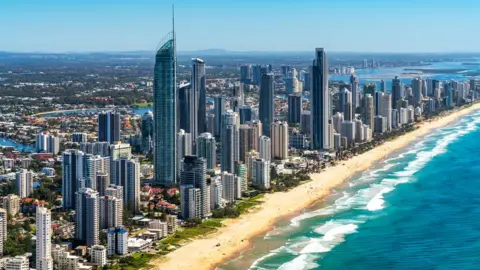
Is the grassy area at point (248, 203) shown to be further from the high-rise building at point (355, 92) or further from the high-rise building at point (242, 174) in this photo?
the high-rise building at point (355, 92)

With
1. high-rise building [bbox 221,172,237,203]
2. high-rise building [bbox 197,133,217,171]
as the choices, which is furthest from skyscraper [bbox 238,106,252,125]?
high-rise building [bbox 221,172,237,203]

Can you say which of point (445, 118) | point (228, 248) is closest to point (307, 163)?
point (228, 248)

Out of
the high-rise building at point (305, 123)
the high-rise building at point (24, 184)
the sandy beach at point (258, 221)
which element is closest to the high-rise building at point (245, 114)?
the high-rise building at point (305, 123)

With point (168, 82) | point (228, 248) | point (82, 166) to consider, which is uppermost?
point (168, 82)

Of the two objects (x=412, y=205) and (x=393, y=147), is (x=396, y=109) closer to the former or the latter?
(x=393, y=147)

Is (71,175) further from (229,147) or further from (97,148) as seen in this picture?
(229,147)

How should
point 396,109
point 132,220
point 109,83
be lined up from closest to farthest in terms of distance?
point 132,220 → point 396,109 → point 109,83

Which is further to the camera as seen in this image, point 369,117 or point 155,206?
point 369,117
